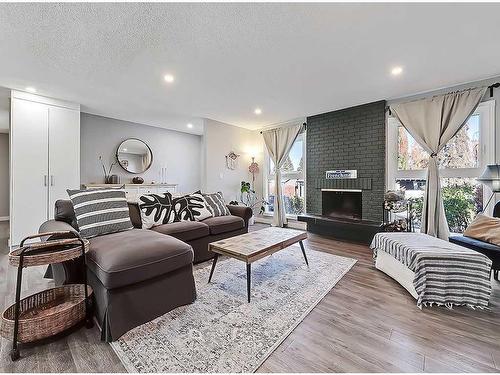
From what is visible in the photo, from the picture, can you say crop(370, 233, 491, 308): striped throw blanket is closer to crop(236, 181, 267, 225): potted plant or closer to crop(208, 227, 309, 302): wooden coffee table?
crop(208, 227, 309, 302): wooden coffee table

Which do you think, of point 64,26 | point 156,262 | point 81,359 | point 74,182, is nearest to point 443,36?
point 156,262

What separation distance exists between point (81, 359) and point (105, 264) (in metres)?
0.50

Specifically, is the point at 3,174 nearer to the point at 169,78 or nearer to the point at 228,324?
the point at 169,78

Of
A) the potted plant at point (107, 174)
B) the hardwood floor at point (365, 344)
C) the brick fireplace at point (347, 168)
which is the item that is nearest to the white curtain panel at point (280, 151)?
the brick fireplace at point (347, 168)

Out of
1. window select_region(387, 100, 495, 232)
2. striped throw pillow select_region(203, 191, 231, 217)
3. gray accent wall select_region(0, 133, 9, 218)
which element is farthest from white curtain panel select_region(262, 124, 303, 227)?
gray accent wall select_region(0, 133, 9, 218)

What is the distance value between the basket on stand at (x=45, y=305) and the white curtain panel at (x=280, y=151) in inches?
155

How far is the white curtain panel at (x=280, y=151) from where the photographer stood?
5055 mm

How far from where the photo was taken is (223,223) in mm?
3125

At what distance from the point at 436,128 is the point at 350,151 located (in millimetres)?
1261

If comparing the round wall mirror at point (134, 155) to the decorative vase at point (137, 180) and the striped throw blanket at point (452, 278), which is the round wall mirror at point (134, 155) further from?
the striped throw blanket at point (452, 278)

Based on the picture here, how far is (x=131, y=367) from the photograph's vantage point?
1.21m

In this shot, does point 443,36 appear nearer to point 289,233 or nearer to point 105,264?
point 289,233

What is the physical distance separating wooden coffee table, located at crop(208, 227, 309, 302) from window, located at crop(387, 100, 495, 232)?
2.33 meters

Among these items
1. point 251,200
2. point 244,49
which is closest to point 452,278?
point 244,49
